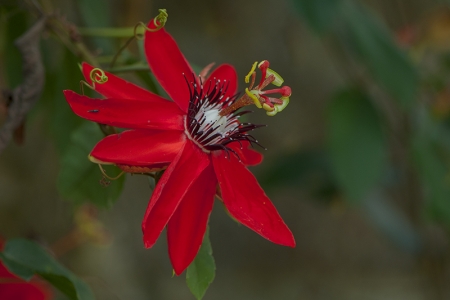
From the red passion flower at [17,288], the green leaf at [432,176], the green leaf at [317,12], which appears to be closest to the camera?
the red passion flower at [17,288]

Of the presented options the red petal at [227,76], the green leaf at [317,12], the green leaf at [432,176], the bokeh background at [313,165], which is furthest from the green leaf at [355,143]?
the red petal at [227,76]

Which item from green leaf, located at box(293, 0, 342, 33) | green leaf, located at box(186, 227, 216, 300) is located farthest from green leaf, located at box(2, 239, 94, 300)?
green leaf, located at box(293, 0, 342, 33)

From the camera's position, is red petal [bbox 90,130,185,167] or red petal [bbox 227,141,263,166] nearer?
red petal [bbox 90,130,185,167]

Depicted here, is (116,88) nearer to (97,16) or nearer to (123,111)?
(123,111)

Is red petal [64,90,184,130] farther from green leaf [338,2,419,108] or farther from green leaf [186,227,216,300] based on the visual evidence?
green leaf [338,2,419,108]

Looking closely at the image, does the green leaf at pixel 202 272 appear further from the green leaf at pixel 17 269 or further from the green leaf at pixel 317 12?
the green leaf at pixel 317 12

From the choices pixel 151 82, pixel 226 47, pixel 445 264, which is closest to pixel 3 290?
pixel 151 82

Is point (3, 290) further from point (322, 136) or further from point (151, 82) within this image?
point (322, 136)

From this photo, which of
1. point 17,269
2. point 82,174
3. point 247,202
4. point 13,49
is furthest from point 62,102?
point 247,202

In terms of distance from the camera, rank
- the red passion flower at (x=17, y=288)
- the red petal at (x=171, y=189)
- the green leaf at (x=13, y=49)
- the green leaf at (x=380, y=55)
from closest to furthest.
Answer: the red petal at (x=171, y=189), the red passion flower at (x=17, y=288), the green leaf at (x=13, y=49), the green leaf at (x=380, y=55)
